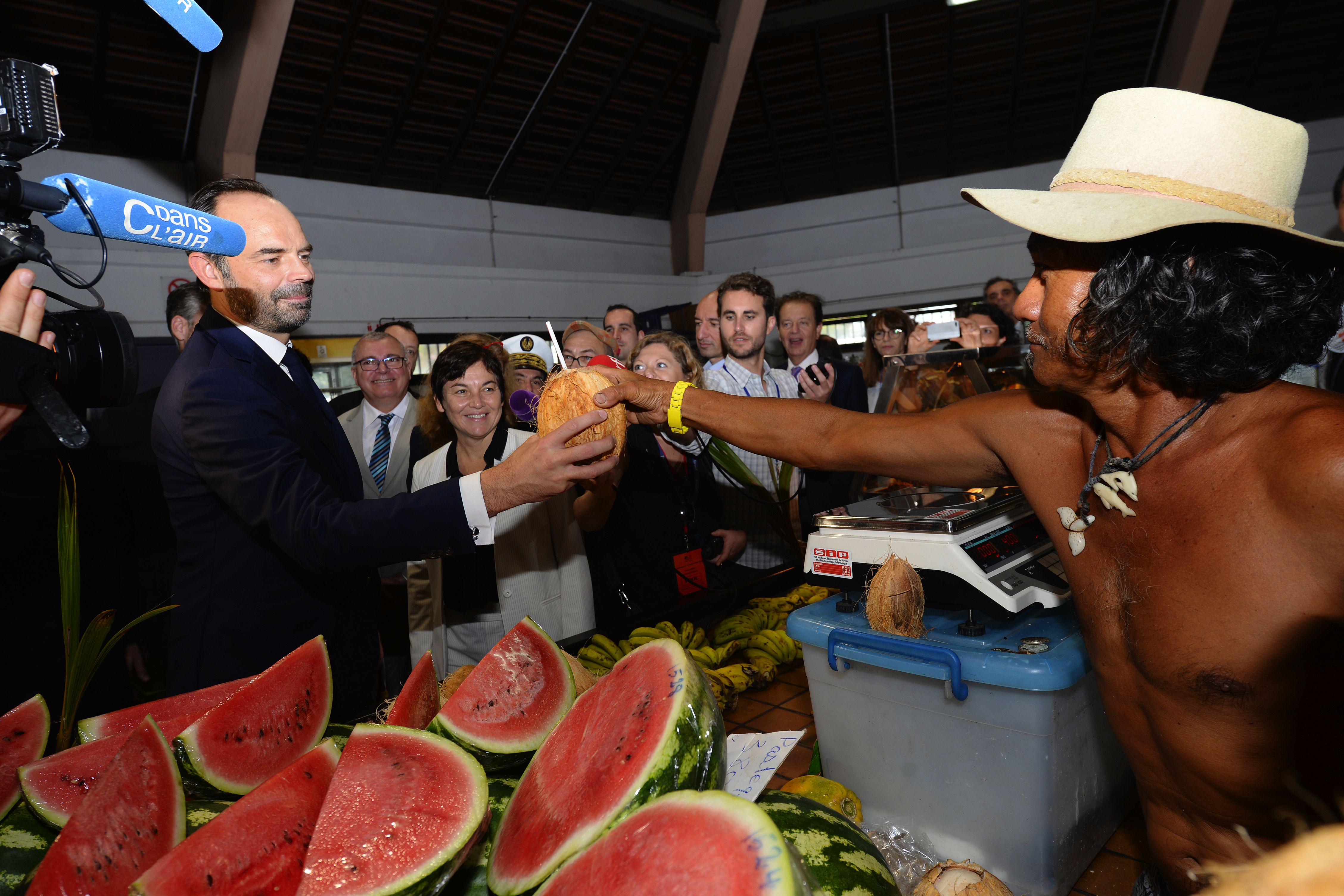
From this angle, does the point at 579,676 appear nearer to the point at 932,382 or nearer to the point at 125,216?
the point at 125,216

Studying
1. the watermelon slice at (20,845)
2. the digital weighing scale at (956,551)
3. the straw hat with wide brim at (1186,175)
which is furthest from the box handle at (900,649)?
the watermelon slice at (20,845)

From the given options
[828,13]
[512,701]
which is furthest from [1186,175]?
[828,13]

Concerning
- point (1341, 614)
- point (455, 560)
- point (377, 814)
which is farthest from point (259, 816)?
point (455, 560)

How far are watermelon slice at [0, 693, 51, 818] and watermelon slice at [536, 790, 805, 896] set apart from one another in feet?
2.55

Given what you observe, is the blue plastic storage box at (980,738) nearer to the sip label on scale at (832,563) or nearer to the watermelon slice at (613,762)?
the sip label on scale at (832,563)

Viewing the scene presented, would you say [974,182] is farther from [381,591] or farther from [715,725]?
[715,725]

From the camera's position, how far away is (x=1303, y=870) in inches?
Answer: 12.6

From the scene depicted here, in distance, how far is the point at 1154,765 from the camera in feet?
3.84

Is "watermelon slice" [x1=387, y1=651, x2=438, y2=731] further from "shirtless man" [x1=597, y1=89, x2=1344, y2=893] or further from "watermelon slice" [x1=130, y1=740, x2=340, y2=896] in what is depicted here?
"shirtless man" [x1=597, y1=89, x2=1344, y2=893]

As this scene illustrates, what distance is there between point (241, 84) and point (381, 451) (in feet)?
14.7

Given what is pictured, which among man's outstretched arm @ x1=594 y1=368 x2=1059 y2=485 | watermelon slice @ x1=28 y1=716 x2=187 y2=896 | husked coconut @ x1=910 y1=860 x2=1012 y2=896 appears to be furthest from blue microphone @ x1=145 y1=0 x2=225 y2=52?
husked coconut @ x1=910 y1=860 x2=1012 y2=896

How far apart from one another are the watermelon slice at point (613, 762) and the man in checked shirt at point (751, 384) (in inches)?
98.1

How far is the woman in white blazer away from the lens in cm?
268

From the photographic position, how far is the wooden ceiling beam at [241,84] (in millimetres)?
6074
